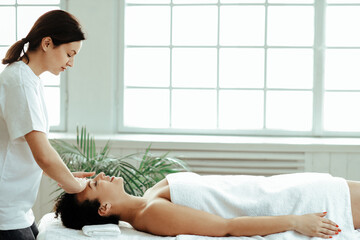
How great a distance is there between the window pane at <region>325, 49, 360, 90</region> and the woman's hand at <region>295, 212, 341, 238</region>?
6.24 feet

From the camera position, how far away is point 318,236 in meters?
2.06

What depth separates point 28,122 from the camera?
178cm

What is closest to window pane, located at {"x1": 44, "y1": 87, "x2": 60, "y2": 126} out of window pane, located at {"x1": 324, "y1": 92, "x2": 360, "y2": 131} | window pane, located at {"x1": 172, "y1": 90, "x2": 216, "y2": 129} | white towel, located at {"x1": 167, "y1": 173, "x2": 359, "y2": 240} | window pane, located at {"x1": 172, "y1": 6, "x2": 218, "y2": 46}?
window pane, located at {"x1": 172, "y1": 90, "x2": 216, "y2": 129}

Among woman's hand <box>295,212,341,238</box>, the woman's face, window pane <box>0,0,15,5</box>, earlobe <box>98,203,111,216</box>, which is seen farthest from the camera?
window pane <box>0,0,15,5</box>

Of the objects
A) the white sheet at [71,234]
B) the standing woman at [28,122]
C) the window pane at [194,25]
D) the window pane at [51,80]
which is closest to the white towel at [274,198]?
the white sheet at [71,234]

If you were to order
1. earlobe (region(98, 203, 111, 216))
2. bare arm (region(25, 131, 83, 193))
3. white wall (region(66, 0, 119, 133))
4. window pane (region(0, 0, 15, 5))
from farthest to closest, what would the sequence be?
window pane (region(0, 0, 15, 5)) → white wall (region(66, 0, 119, 133)) → earlobe (region(98, 203, 111, 216)) → bare arm (region(25, 131, 83, 193))

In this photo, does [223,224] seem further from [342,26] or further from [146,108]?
[342,26]

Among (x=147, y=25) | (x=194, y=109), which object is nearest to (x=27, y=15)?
(x=147, y=25)

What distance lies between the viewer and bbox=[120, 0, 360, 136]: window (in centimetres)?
377

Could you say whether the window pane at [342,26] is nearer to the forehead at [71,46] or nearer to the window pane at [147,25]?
the window pane at [147,25]

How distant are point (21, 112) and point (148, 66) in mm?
2167

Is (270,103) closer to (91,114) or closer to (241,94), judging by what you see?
(241,94)

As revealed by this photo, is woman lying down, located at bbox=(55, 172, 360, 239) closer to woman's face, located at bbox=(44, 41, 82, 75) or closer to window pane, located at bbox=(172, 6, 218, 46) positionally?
woman's face, located at bbox=(44, 41, 82, 75)

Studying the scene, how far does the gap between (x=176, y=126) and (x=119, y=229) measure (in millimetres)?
1832
